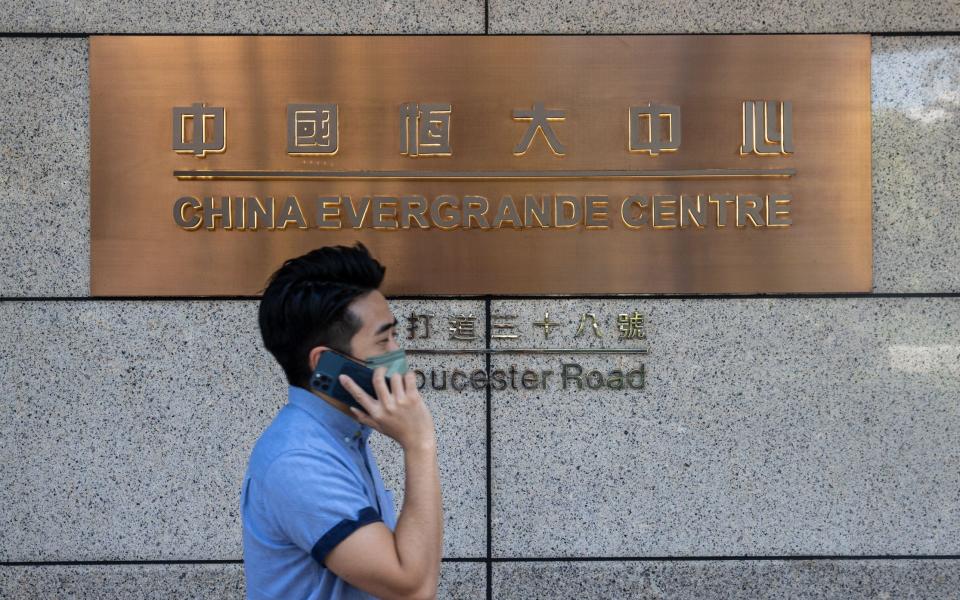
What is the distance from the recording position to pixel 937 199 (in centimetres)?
372

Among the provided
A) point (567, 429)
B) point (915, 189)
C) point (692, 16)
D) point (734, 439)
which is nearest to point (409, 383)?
point (567, 429)

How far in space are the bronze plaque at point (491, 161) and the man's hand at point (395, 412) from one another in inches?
78.1

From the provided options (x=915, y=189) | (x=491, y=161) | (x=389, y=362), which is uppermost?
(x=491, y=161)

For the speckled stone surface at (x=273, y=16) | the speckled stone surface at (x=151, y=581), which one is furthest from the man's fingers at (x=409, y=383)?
the speckled stone surface at (x=273, y=16)

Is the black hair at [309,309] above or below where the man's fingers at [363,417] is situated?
above

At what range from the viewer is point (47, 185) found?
3717 mm

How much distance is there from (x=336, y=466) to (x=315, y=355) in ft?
0.82

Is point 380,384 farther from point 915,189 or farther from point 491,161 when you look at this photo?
point 915,189

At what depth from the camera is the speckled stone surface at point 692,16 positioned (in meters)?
3.73

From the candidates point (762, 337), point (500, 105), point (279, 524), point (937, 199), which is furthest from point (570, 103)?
point (279, 524)

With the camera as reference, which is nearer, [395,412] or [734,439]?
[395,412]

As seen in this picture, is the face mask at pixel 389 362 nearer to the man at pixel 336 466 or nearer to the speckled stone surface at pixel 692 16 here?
the man at pixel 336 466

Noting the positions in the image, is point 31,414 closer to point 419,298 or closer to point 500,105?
point 419,298

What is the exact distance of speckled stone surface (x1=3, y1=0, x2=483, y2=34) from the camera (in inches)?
147
